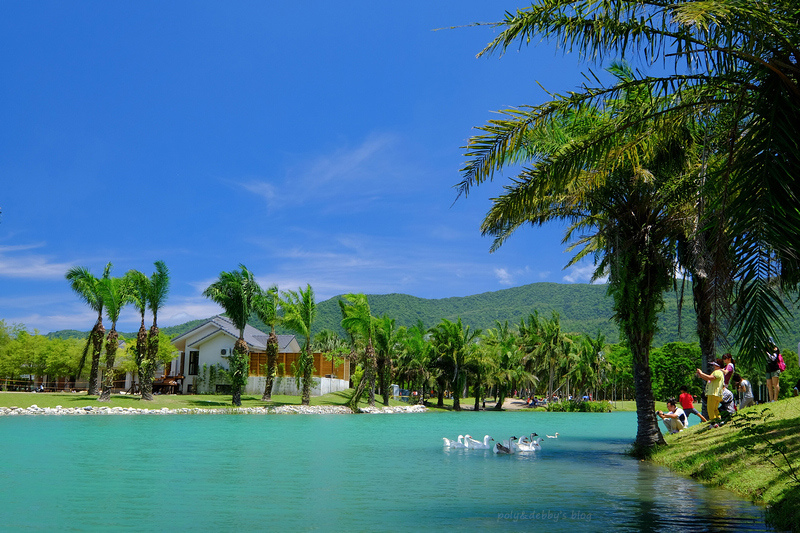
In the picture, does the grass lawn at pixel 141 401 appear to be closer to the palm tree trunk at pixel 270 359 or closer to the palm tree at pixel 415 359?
the palm tree trunk at pixel 270 359

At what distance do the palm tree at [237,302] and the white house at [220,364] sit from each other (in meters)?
8.65

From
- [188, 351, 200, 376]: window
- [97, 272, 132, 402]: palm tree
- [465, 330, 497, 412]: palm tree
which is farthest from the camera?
[188, 351, 200, 376]: window

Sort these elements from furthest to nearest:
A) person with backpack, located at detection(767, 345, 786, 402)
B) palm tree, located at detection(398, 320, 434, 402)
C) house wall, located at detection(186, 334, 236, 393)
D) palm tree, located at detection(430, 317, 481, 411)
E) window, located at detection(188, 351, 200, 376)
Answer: window, located at detection(188, 351, 200, 376), palm tree, located at detection(398, 320, 434, 402), house wall, located at detection(186, 334, 236, 393), palm tree, located at detection(430, 317, 481, 411), person with backpack, located at detection(767, 345, 786, 402)

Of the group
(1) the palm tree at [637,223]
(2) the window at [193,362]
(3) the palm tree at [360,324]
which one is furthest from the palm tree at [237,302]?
(1) the palm tree at [637,223]

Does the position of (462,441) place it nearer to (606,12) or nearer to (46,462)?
(46,462)

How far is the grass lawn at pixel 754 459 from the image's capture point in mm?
7897

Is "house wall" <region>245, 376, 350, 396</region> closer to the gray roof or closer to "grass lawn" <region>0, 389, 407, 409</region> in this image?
"grass lawn" <region>0, 389, 407, 409</region>

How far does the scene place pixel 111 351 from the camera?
1624 inches

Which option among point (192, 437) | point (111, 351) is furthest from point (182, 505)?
point (111, 351)

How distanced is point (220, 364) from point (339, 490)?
47692 mm

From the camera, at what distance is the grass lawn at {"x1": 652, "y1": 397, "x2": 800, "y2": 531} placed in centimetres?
790

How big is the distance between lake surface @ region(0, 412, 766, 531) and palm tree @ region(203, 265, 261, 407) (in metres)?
24.3

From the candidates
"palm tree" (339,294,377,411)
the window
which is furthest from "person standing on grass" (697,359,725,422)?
→ the window

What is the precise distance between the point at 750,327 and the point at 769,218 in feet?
3.73
